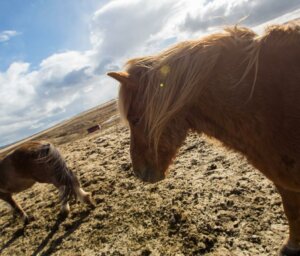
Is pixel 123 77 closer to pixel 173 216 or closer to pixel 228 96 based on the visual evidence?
pixel 228 96

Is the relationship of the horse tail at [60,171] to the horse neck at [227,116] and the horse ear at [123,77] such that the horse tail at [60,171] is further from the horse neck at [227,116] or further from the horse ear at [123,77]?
the horse neck at [227,116]

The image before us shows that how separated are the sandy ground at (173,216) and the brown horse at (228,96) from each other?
1.78 feet

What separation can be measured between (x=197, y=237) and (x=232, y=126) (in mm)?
2255

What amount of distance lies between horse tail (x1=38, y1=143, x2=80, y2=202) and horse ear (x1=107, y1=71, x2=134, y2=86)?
4561 mm

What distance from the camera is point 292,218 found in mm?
3471

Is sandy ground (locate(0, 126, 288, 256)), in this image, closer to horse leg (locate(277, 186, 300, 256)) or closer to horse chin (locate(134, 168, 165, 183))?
horse leg (locate(277, 186, 300, 256))

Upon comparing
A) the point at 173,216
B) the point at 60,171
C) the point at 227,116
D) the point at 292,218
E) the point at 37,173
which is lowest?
the point at 173,216

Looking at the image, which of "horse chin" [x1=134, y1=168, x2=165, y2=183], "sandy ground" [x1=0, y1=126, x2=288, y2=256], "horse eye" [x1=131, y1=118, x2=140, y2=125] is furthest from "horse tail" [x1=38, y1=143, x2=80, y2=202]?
"horse eye" [x1=131, y1=118, x2=140, y2=125]

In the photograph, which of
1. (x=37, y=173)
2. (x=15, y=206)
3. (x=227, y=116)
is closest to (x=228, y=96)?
(x=227, y=116)

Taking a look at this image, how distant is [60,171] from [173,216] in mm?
3352

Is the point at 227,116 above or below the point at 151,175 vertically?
above

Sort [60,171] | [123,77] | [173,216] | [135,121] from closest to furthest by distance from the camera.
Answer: [123,77], [135,121], [173,216], [60,171]

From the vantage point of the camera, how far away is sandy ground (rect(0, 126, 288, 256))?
13.7 feet

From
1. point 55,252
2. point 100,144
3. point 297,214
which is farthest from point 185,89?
point 100,144
